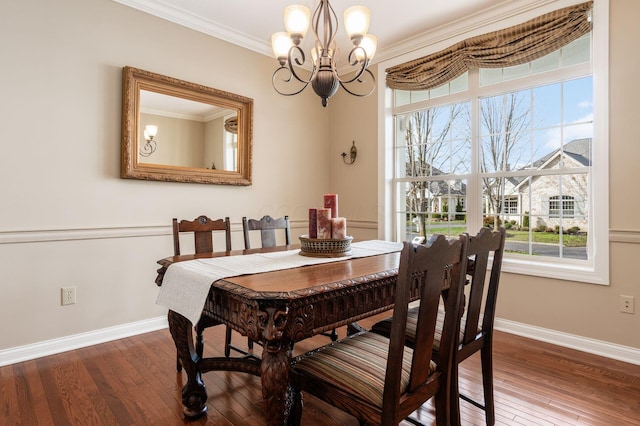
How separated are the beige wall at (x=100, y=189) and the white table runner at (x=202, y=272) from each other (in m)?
1.45

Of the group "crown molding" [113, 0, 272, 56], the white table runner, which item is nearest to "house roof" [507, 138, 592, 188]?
the white table runner

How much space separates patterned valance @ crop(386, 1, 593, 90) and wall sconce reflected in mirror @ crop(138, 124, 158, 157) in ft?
7.94

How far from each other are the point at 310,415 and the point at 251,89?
3.05m

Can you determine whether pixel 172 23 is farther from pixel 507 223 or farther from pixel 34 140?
pixel 507 223

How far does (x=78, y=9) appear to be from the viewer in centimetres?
259

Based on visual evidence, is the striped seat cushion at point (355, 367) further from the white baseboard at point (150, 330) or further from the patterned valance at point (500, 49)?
the patterned valance at point (500, 49)

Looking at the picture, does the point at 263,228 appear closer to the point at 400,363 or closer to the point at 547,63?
the point at 400,363

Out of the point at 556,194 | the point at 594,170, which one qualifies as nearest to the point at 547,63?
the point at 594,170

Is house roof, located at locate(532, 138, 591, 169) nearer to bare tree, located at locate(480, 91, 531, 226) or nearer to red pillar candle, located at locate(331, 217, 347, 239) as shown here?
bare tree, located at locate(480, 91, 531, 226)

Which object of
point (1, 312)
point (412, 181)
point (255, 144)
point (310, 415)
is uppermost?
point (255, 144)

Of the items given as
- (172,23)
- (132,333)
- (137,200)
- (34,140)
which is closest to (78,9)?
(172,23)

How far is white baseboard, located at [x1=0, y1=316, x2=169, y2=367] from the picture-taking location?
7.72 feet

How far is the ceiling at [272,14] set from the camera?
9.61 ft

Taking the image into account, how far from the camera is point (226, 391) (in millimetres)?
2006
